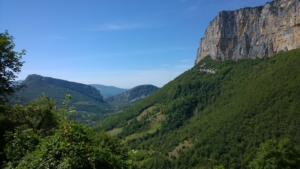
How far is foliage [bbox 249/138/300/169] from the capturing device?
24.8 meters

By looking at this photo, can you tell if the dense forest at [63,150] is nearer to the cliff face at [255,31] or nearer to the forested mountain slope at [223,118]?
the forested mountain slope at [223,118]

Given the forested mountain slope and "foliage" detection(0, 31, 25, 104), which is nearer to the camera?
"foliage" detection(0, 31, 25, 104)

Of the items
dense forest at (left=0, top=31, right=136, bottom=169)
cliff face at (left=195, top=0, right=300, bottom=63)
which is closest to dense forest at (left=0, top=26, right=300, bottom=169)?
dense forest at (left=0, top=31, right=136, bottom=169)

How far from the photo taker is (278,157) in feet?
83.4

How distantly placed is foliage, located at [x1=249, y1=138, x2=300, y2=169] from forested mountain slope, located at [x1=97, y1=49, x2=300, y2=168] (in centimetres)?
4783

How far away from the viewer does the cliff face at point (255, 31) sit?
372 feet

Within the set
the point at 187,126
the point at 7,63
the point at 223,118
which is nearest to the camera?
the point at 7,63

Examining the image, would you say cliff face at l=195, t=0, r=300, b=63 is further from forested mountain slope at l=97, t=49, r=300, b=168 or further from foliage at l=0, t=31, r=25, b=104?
foliage at l=0, t=31, r=25, b=104

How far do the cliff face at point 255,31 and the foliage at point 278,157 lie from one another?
4024 inches

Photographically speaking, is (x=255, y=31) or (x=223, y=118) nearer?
(x=223, y=118)

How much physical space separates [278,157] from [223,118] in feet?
234

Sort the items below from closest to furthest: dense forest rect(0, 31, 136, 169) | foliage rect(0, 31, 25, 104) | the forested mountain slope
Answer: dense forest rect(0, 31, 136, 169), foliage rect(0, 31, 25, 104), the forested mountain slope

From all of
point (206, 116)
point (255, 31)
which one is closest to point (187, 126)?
point (206, 116)

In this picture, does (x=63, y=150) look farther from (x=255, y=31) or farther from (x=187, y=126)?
(x=255, y=31)
